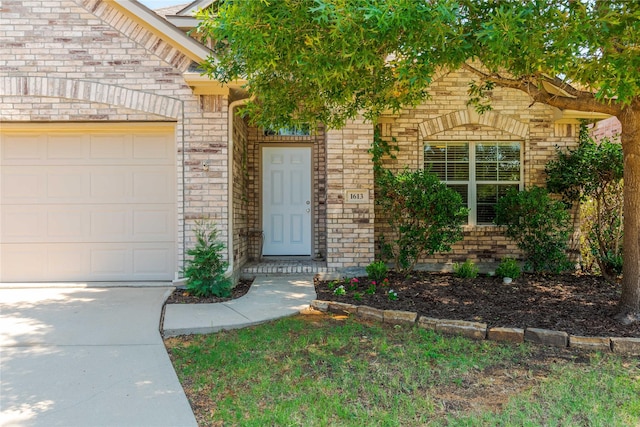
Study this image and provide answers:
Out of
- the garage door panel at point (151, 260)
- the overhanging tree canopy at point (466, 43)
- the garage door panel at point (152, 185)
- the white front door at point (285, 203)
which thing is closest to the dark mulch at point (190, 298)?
the garage door panel at point (151, 260)

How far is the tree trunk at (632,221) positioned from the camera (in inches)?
169

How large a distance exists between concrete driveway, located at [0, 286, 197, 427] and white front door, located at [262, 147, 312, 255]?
3.05m

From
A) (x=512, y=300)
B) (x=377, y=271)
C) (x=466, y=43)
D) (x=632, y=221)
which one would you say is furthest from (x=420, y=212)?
(x=466, y=43)

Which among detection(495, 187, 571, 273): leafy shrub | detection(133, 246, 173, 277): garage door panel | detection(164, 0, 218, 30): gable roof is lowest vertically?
detection(133, 246, 173, 277): garage door panel

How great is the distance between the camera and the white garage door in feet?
20.2

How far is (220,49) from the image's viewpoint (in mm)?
4918

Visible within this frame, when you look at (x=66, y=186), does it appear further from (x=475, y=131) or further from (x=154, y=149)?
(x=475, y=131)

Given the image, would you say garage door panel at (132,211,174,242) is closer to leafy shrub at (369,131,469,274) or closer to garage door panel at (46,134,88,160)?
garage door panel at (46,134,88,160)

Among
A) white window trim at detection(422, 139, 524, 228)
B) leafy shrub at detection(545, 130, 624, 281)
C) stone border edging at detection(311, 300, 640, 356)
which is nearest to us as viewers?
stone border edging at detection(311, 300, 640, 356)

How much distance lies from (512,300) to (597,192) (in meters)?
2.99

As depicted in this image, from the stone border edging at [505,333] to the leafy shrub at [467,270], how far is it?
2.46m

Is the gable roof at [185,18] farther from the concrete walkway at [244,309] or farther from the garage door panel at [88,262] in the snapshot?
the concrete walkway at [244,309]

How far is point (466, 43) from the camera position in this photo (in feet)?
10.8

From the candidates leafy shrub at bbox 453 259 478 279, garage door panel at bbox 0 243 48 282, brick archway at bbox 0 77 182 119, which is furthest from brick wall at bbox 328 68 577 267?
garage door panel at bbox 0 243 48 282
